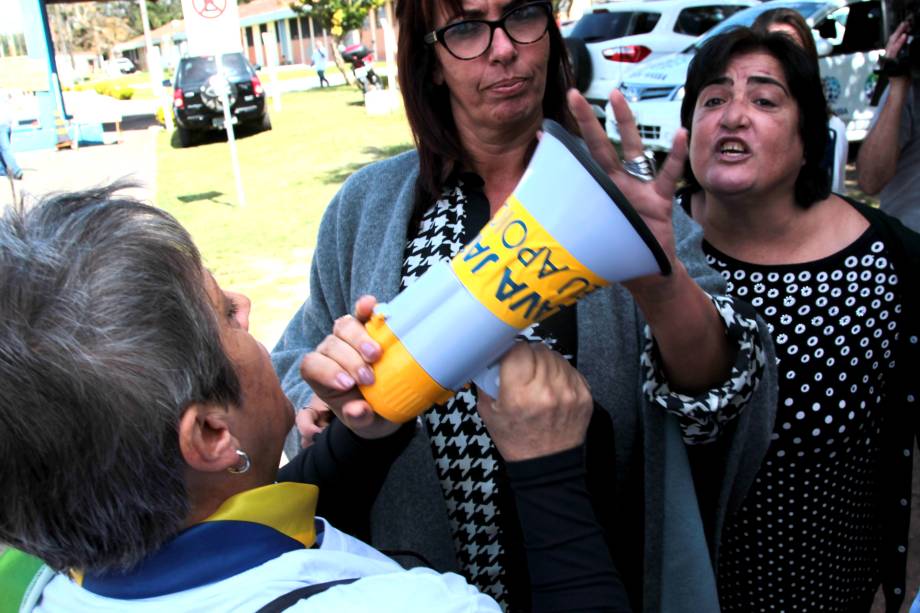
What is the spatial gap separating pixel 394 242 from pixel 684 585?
895mm

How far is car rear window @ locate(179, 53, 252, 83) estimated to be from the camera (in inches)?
714

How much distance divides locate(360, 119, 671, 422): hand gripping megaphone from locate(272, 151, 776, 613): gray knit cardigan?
0.40 meters

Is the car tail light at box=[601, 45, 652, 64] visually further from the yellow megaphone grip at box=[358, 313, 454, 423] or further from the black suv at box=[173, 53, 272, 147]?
the yellow megaphone grip at box=[358, 313, 454, 423]

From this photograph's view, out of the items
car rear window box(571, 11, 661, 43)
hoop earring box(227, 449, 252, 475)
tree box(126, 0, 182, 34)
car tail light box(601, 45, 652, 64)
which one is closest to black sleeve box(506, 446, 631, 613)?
hoop earring box(227, 449, 252, 475)

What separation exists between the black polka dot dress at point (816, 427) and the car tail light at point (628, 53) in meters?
10.8

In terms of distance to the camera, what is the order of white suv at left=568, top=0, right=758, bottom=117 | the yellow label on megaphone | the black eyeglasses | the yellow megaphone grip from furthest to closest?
white suv at left=568, top=0, right=758, bottom=117 < the black eyeglasses < the yellow megaphone grip < the yellow label on megaphone

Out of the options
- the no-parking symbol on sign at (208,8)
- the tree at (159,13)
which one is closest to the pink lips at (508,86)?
the no-parking symbol on sign at (208,8)

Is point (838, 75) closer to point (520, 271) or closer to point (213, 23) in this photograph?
point (213, 23)

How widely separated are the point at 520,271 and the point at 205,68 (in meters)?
19.3

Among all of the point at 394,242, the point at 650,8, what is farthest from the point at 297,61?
the point at 394,242

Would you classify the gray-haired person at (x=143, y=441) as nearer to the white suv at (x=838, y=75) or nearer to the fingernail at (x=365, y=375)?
the fingernail at (x=365, y=375)

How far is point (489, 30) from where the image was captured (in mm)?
1727

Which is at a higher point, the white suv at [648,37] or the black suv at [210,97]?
the white suv at [648,37]

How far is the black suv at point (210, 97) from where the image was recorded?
17250 mm
